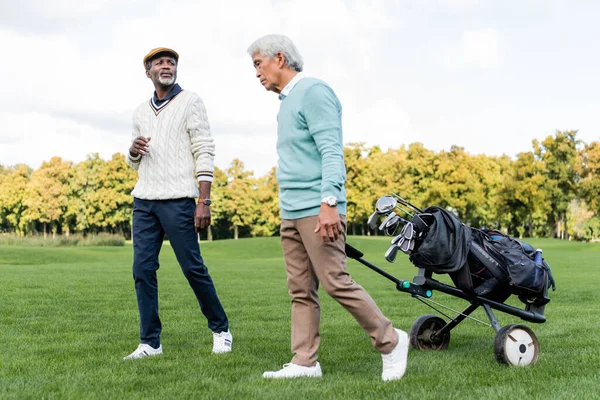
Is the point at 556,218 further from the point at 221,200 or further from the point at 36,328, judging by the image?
the point at 36,328

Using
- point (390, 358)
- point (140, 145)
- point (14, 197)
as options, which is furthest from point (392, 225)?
point (14, 197)

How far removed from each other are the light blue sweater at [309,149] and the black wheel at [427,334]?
182 centimetres

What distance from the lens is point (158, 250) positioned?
5730 millimetres

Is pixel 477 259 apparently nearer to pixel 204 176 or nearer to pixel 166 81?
pixel 204 176

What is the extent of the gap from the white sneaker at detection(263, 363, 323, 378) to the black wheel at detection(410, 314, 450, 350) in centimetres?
137

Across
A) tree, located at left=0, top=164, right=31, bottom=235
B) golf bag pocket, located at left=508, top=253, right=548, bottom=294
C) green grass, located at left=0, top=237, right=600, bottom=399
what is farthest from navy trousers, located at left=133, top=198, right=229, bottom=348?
tree, located at left=0, top=164, right=31, bottom=235

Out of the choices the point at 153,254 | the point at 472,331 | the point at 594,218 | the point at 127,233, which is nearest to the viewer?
the point at 153,254

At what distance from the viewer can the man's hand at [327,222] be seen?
4320mm

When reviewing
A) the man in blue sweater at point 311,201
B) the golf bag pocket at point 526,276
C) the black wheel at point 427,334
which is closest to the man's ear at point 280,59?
the man in blue sweater at point 311,201

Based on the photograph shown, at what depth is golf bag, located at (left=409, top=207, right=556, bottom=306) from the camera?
4957 mm

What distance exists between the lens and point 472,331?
7145mm

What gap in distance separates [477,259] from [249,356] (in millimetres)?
1930

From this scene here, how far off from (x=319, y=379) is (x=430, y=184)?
63757 mm

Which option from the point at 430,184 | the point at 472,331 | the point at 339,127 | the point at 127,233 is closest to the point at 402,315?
the point at 472,331
